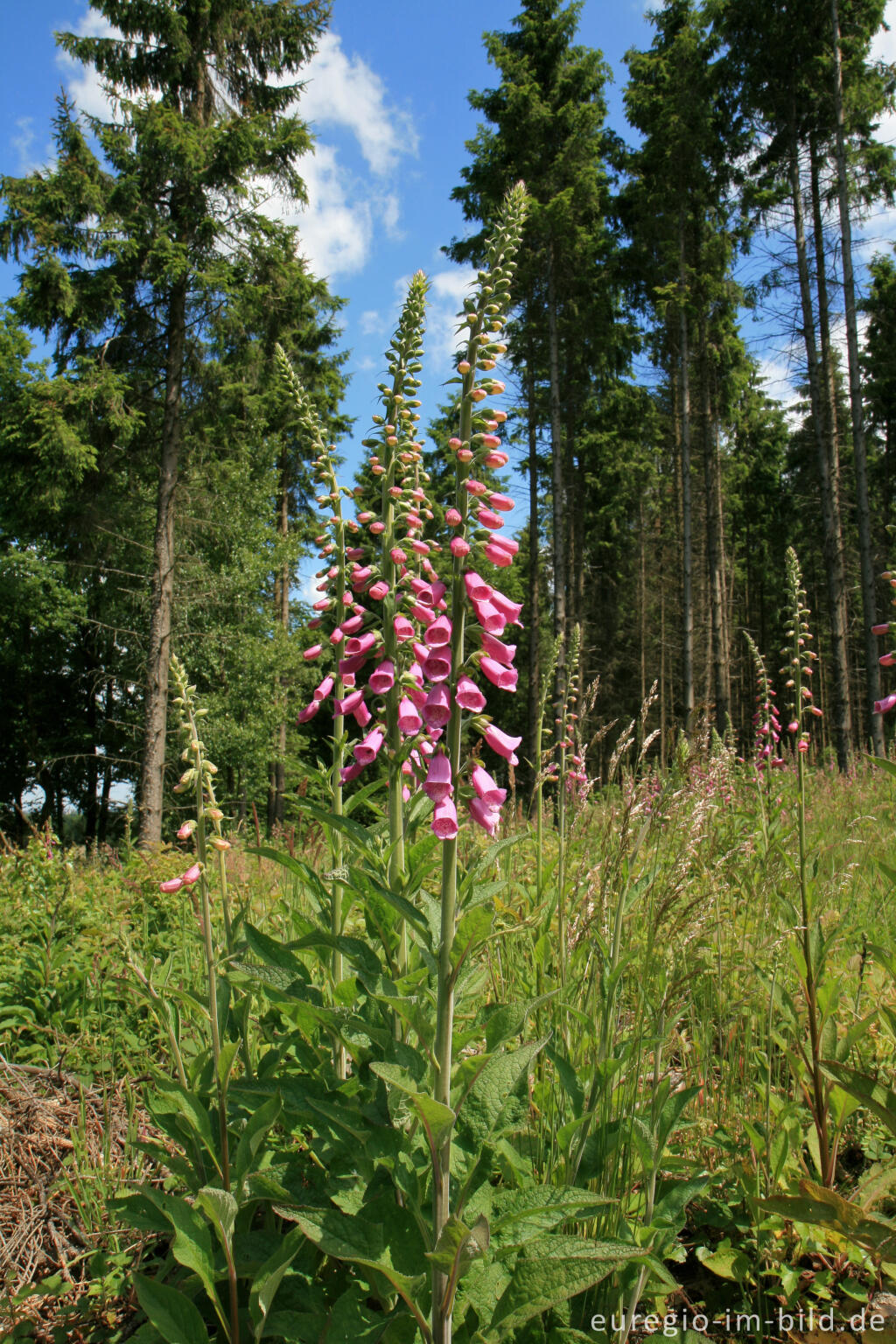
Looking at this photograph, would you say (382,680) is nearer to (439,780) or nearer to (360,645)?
(360,645)

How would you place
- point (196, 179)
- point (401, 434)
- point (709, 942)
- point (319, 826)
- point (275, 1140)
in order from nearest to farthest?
point (275, 1140), point (401, 434), point (709, 942), point (319, 826), point (196, 179)

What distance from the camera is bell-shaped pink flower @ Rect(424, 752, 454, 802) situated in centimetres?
166

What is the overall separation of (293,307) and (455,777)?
1877 cm

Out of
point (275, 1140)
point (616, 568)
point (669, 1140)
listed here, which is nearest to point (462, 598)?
point (275, 1140)

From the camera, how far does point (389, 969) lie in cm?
187

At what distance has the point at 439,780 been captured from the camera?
1667mm

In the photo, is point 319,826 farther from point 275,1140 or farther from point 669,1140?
point 669,1140

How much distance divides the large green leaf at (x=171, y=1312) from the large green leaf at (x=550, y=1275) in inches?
23.9

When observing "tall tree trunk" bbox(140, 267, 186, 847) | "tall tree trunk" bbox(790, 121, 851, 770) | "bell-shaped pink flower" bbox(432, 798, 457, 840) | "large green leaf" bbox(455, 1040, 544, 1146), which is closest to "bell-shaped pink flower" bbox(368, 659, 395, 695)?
"bell-shaped pink flower" bbox(432, 798, 457, 840)

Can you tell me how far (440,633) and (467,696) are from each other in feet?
0.91

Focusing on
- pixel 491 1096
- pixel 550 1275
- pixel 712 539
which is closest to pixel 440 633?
pixel 491 1096

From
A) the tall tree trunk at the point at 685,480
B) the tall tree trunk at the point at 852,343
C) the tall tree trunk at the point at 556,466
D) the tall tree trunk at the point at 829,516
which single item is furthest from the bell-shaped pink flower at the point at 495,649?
the tall tree trunk at the point at 685,480

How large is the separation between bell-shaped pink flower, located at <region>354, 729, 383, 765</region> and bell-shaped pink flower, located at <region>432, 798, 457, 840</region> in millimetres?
585

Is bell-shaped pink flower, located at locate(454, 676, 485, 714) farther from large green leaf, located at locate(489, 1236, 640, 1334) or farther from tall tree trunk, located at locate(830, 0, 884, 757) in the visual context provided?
tall tree trunk, located at locate(830, 0, 884, 757)
